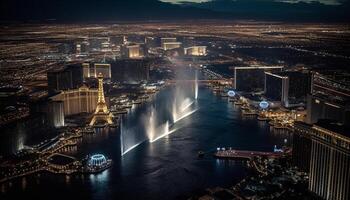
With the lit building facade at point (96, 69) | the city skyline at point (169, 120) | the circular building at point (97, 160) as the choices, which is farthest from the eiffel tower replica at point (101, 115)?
the lit building facade at point (96, 69)

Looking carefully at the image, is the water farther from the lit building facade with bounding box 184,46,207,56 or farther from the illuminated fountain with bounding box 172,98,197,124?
the lit building facade with bounding box 184,46,207,56

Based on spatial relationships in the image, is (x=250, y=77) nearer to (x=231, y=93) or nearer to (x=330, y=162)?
(x=231, y=93)

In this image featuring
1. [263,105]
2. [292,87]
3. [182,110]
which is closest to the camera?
[263,105]

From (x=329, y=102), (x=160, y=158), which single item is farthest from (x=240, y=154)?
(x=329, y=102)

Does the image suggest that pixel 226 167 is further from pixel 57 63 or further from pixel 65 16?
pixel 57 63

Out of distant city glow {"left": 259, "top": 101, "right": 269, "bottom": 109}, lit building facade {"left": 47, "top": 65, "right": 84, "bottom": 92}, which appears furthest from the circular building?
distant city glow {"left": 259, "top": 101, "right": 269, "bottom": 109}

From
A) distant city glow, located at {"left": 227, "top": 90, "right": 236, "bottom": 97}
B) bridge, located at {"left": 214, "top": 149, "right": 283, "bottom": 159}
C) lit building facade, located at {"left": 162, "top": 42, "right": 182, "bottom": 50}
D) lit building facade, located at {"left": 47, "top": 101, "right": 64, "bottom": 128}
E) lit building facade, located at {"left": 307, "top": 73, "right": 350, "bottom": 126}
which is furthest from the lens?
lit building facade, located at {"left": 162, "top": 42, "right": 182, "bottom": 50}

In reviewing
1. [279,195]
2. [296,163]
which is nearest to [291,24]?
Result: [296,163]

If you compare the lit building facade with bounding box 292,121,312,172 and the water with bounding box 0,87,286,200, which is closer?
the water with bounding box 0,87,286,200
